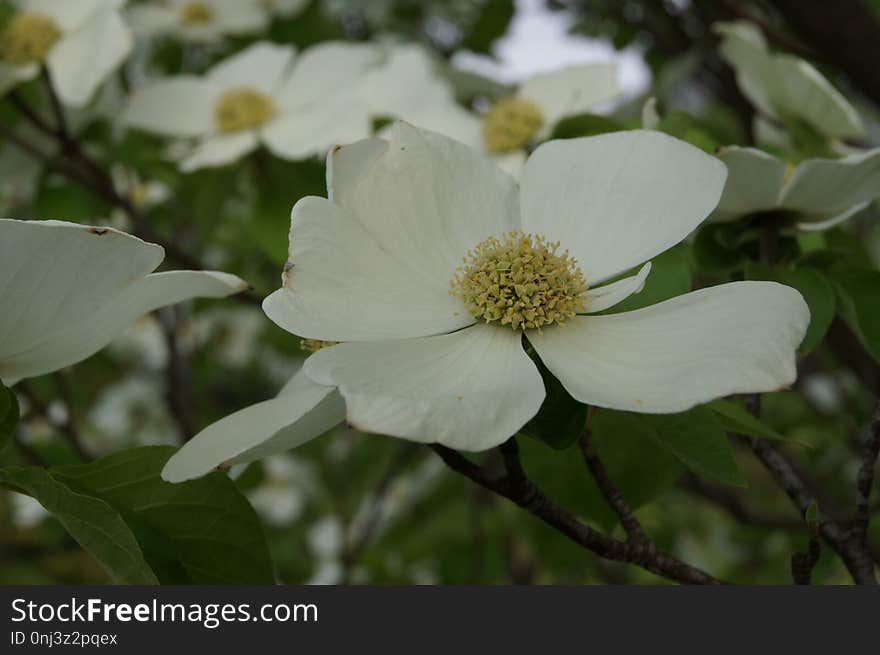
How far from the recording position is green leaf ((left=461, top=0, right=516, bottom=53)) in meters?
1.90

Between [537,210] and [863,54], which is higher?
[537,210]

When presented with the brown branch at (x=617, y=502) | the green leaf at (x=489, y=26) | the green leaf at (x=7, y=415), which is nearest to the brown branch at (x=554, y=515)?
the brown branch at (x=617, y=502)

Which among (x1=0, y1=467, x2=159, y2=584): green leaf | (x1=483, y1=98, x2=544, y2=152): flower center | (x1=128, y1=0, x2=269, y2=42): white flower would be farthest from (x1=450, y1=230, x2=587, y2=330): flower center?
(x1=128, y1=0, x2=269, y2=42): white flower

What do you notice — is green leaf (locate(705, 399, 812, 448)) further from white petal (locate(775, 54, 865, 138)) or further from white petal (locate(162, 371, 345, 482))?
white petal (locate(775, 54, 865, 138))

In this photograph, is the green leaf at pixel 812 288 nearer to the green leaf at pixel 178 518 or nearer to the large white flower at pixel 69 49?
the green leaf at pixel 178 518

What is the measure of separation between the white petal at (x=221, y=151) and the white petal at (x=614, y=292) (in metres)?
0.63

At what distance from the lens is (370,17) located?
1.92 metres

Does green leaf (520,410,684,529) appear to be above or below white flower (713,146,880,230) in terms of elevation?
below

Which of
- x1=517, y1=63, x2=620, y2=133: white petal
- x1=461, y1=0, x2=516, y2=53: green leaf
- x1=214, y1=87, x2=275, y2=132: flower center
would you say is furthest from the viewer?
x1=461, y1=0, x2=516, y2=53: green leaf

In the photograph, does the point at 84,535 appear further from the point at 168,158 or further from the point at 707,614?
the point at 168,158

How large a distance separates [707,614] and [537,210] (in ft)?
0.90

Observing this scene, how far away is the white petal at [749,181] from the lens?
675 millimetres

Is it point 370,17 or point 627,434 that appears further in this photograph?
point 370,17

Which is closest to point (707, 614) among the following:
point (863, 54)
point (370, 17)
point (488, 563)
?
point (863, 54)
